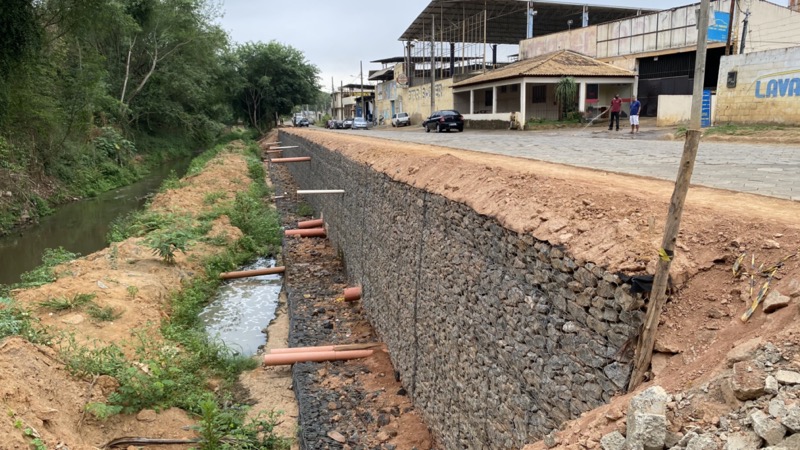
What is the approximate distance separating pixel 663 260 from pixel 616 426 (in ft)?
3.23

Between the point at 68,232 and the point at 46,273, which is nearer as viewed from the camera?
the point at 46,273

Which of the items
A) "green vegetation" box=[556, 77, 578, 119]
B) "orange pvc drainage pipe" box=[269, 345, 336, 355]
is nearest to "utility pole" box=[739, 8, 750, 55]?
"green vegetation" box=[556, 77, 578, 119]

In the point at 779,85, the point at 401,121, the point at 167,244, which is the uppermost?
the point at 779,85

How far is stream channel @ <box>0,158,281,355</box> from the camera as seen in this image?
1148 centimetres

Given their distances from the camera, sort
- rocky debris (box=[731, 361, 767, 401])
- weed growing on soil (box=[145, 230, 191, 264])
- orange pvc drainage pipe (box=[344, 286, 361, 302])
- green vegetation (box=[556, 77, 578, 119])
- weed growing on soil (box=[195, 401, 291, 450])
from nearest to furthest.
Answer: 1. rocky debris (box=[731, 361, 767, 401])
2. weed growing on soil (box=[195, 401, 291, 450])
3. orange pvc drainage pipe (box=[344, 286, 361, 302])
4. weed growing on soil (box=[145, 230, 191, 264])
5. green vegetation (box=[556, 77, 578, 119])

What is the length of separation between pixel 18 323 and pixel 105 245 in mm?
11405

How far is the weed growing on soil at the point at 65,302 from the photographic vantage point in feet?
30.3

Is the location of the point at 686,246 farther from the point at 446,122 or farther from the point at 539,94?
the point at 539,94

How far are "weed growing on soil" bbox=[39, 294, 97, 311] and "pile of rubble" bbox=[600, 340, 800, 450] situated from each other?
365 inches

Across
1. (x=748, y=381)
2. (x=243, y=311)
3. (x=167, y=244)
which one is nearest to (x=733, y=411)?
(x=748, y=381)

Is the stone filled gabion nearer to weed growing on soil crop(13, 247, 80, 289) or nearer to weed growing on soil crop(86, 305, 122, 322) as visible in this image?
weed growing on soil crop(86, 305, 122, 322)

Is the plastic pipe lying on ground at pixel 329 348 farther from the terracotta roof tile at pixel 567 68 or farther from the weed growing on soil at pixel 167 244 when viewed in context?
the terracotta roof tile at pixel 567 68

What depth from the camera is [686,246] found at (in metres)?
3.66

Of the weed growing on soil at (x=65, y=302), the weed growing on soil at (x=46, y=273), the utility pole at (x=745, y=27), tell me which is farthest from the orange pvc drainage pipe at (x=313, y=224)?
the utility pole at (x=745, y=27)
